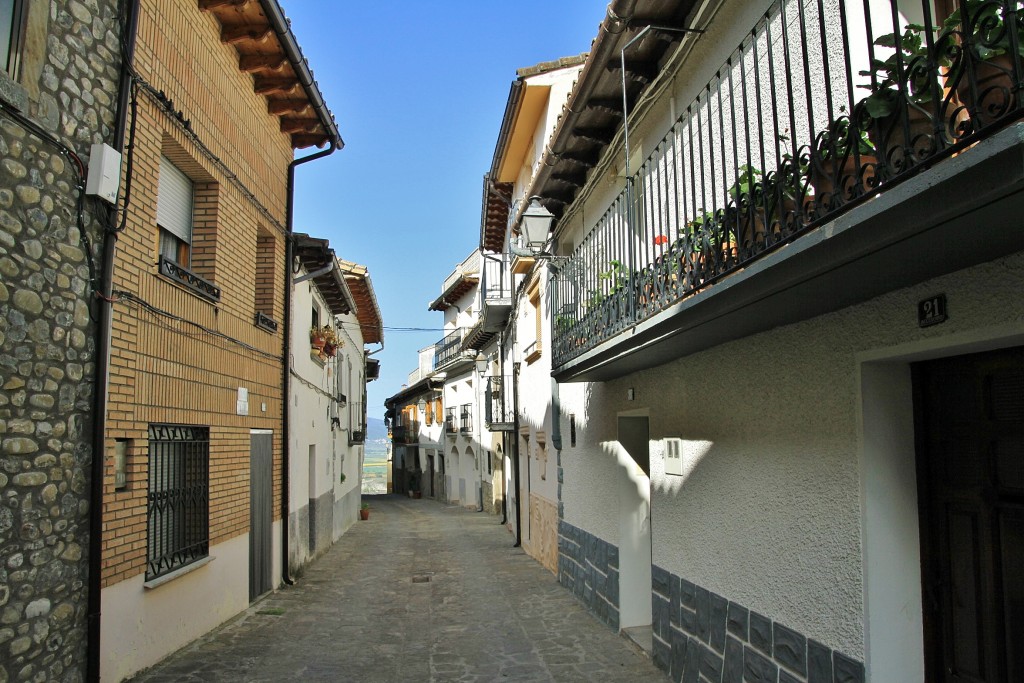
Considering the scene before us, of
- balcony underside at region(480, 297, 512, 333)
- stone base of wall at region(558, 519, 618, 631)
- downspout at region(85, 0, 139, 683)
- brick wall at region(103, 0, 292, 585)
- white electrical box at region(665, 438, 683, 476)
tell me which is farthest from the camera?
balcony underside at region(480, 297, 512, 333)

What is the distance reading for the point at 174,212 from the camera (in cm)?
809

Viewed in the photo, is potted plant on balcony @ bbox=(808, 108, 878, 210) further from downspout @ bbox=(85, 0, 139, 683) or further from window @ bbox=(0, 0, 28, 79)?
downspout @ bbox=(85, 0, 139, 683)

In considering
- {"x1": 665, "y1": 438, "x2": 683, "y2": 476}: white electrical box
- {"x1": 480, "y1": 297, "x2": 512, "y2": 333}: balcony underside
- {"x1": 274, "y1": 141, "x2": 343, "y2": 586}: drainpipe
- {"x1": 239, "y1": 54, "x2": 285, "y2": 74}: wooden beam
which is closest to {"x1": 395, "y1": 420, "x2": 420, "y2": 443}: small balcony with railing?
{"x1": 480, "y1": 297, "x2": 512, "y2": 333}: balcony underside

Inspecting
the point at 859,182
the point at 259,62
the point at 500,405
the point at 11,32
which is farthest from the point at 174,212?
the point at 500,405

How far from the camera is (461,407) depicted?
30.8 metres

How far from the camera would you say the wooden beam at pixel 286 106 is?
35.6 feet

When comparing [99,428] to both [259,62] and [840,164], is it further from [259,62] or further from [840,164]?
[259,62]

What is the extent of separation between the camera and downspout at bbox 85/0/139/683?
5.63 metres

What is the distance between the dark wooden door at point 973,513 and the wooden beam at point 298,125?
32.1ft

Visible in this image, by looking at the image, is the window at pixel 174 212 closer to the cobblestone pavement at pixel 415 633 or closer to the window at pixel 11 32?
the window at pixel 11 32

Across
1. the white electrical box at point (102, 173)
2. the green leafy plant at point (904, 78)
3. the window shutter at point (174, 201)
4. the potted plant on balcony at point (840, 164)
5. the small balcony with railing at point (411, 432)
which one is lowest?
the small balcony with railing at point (411, 432)

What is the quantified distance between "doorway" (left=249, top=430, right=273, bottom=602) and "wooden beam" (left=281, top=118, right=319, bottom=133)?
14.5ft

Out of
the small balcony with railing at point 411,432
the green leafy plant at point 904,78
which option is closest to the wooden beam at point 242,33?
the green leafy plant at point 904,78

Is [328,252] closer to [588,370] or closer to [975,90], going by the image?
[588,370]
